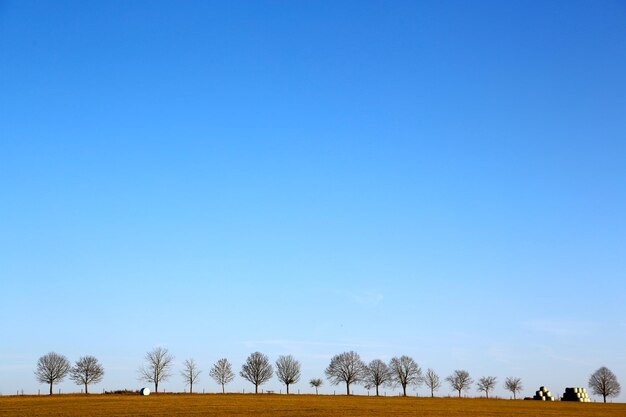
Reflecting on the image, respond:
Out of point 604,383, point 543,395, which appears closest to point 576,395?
point 543,395

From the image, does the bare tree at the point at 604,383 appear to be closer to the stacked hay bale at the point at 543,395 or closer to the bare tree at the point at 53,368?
the stacked hay bale at the point at 543,395

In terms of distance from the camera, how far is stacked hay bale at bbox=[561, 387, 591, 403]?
154000 millimetres

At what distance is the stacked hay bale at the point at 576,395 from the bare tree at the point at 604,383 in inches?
1622

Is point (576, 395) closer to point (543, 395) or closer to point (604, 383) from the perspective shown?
point (543, 395)

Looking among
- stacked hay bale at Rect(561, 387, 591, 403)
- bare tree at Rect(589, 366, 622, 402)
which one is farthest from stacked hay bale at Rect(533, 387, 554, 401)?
bare tree at Rect(589, 366, 622, 402)

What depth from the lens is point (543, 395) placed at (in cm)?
15762

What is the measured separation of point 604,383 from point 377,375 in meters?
63.1

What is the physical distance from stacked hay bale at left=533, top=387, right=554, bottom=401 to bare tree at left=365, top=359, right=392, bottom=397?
130 feet

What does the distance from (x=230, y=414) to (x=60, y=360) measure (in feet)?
347

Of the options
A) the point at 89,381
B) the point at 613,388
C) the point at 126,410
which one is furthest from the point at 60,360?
the point at 613,388

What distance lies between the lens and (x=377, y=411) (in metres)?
87.6

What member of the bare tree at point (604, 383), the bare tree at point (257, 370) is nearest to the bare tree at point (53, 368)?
the bare tree at point (257, 370)

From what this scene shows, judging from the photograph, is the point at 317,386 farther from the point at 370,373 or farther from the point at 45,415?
the point at 45,415

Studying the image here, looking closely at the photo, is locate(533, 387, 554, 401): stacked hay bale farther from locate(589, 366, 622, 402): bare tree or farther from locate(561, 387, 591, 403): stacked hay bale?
locate(589, 366, 622, 402): bare tree
